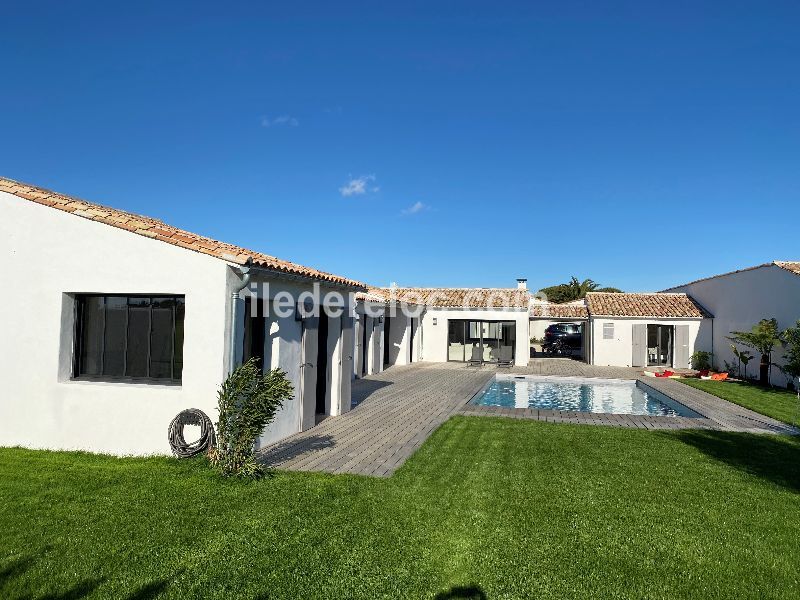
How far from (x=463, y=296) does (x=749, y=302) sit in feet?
45.7

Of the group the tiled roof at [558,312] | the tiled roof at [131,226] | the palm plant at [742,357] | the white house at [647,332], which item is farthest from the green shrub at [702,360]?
the tiled roof at [131,226]

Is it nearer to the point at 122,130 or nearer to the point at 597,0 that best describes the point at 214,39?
the point at 122,130

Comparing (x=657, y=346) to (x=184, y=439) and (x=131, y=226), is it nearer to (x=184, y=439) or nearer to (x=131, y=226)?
(x=184, y=439)

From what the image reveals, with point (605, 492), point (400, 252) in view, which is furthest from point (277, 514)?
point (400, 252)

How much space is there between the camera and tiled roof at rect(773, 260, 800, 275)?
1814 cm

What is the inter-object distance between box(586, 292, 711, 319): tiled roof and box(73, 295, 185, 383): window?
81.2 feet

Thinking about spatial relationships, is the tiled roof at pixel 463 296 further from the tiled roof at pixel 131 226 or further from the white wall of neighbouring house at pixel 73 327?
the white wall of neighbouring house at pixel 73 327

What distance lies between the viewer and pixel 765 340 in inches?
718

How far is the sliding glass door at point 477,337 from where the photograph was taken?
26688 millimetres

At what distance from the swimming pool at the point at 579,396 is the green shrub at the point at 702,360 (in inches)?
256

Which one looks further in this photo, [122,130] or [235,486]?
[122,130]

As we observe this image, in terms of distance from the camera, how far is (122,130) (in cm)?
1812

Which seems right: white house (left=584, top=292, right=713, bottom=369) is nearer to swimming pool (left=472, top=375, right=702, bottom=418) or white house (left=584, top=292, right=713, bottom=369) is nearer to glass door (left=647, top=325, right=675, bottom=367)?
glass door (left=647, top=325, right=675, bottom=367)

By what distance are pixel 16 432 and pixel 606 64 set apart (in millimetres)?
Result: 18486
